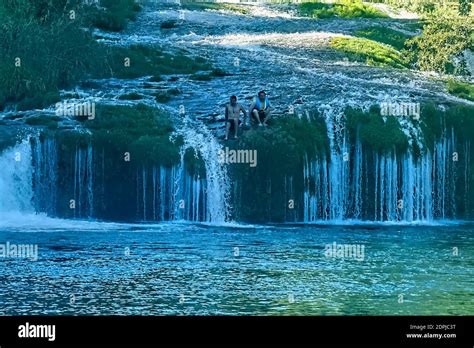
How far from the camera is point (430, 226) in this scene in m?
40.8

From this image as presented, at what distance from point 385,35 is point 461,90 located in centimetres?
1785

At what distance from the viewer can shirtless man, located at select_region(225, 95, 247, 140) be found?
42031mm

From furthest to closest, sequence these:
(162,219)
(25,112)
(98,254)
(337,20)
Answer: (337,20)
(25,112)
(162,219)
(98,254)

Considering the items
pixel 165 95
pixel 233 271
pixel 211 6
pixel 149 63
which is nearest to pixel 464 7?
pixel 211 6

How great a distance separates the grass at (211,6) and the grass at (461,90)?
23.1 metres

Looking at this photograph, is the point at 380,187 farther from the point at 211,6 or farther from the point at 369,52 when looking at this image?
the point at 211,6

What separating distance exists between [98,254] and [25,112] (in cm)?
1292

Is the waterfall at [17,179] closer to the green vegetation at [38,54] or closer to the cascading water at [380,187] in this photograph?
the green vegetation at [38,54]

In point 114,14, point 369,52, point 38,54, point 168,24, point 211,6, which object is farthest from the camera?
point 211,6

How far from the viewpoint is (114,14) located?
2501 inches

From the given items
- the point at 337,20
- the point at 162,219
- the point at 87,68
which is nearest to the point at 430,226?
the point at 162,219

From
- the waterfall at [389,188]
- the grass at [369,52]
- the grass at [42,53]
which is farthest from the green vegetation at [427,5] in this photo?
the waterfall at [389,188]

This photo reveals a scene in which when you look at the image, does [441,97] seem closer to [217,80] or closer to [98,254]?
[217,80]

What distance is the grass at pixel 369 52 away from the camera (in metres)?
58.7
